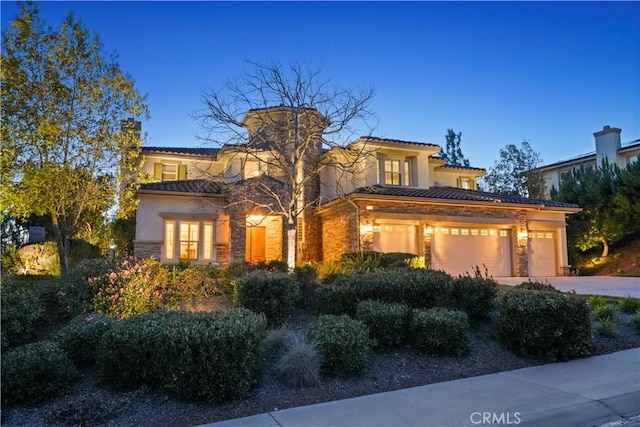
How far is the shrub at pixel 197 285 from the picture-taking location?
9203 millimetres

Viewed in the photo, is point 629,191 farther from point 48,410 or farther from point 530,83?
point 48,410

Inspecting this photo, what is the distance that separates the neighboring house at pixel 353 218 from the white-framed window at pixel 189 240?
4 cm

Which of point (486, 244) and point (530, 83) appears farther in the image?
point (486, 244)

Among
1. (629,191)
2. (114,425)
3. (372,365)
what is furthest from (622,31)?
(629,191)

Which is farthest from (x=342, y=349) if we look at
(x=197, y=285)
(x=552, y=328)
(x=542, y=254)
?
(x=542, y=254)

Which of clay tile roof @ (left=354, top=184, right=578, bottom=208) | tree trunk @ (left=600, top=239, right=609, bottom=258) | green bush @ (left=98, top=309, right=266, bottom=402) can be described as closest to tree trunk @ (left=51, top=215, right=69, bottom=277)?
green bush @ (left=98, top=309, right=266, bottom=402)

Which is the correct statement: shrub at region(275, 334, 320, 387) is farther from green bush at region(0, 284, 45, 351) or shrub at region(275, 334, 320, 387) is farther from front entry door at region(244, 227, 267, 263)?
front entry door at region(244, 227, 267, 263)

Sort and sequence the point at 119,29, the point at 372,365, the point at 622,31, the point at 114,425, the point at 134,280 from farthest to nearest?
1. the point at 119,29
2. the point at 622,31
3. the point at 134,280
4. the point at 372,365
5. the point at 114,425

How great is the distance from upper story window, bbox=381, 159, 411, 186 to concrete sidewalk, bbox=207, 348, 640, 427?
15620 mm

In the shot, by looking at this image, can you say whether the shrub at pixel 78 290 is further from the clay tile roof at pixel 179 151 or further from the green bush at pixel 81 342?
the clay tile roof at pixel 179 151

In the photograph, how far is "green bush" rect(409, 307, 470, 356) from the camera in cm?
669

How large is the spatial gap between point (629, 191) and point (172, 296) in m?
23.6

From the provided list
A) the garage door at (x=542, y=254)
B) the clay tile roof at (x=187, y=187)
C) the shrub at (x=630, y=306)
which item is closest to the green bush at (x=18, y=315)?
the clay tile roof at (x=187, y=187)

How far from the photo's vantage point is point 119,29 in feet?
34.4
